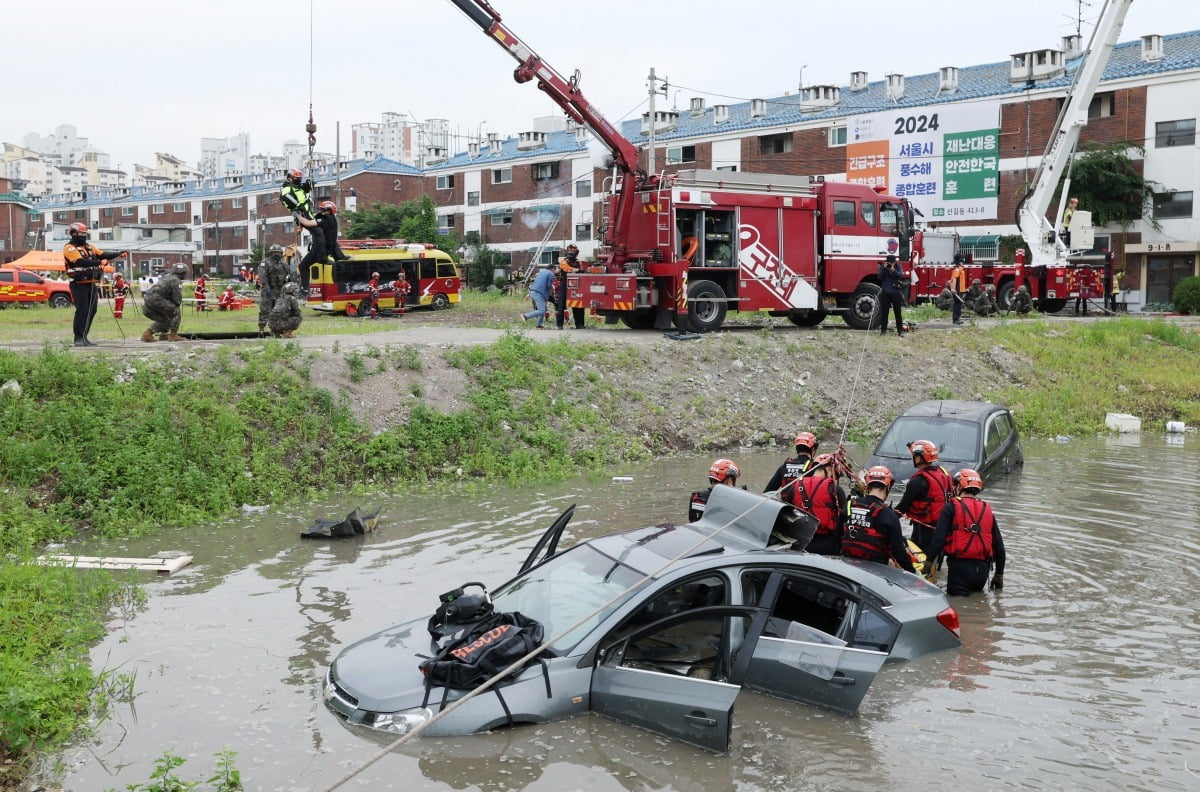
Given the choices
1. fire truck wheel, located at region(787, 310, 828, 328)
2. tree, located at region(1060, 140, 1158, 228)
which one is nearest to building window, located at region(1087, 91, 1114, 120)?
tree, located at region(1060, 140, 1158, 228)

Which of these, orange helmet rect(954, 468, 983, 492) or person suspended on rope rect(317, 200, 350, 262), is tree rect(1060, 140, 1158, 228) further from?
orange helmet rect(954, 468, 983, 492)

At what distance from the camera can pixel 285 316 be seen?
63.8ft

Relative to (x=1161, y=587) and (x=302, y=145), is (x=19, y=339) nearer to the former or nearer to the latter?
(x=1161, y=587)

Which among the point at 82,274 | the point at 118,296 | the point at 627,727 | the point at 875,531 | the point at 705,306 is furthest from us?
the point at 118,296

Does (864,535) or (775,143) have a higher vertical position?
(775,143)

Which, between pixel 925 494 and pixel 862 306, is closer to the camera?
pixel 925 494

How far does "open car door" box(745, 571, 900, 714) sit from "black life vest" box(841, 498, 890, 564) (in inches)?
54.0

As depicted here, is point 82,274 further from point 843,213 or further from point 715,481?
point 843,213

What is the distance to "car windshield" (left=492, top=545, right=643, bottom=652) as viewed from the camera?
634 centimetres

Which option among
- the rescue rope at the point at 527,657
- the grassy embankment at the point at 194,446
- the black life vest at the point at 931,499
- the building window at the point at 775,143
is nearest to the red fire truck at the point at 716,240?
the grassy embankment at the point at 194,446

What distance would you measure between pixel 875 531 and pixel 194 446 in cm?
850

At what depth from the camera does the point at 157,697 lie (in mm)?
6949

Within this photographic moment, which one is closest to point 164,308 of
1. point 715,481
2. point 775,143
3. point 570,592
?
point 715,481

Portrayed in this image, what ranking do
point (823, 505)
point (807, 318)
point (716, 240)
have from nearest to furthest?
point (823, 505)
point (716, 240)
point (807, 318)
